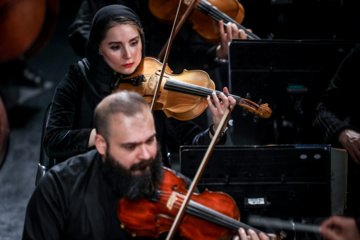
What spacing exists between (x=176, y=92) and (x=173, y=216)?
2.04 ft

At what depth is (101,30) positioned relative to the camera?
2.05m

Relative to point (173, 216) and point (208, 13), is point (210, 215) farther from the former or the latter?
point (208, 13)

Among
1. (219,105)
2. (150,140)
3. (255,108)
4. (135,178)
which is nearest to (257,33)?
(255,108)

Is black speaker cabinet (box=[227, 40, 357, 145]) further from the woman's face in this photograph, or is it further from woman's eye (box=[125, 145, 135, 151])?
woman's eye (box=[125, 145, 135, 151])

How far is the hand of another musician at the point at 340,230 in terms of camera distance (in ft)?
4.72

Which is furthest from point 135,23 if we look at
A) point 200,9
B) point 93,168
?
point 93,168

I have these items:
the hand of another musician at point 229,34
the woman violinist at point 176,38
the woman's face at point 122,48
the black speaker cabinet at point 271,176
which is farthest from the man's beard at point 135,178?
the hand of another musician at point 229,34

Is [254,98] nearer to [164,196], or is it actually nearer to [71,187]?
[164,196]

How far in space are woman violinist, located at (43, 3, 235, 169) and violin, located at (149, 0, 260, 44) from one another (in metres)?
0.40

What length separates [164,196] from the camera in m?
1.62

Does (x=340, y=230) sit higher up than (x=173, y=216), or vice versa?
(x=340, y=230)

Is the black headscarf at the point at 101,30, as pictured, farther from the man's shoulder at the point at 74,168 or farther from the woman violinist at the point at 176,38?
the man's shoulder at the point at 74,168

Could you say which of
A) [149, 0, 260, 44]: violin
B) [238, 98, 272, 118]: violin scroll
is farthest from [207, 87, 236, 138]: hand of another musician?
[149, 0, 260, 44]: violin

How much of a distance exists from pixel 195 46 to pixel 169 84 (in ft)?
2.02
